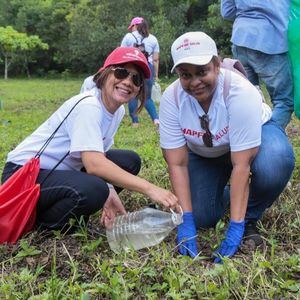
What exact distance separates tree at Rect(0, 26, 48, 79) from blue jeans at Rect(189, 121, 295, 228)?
22.2m

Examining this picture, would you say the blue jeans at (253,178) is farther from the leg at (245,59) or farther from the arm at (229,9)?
the arm at (229,9)

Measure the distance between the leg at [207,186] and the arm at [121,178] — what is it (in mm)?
496

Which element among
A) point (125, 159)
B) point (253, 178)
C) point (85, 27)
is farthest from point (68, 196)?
point (85, 27)

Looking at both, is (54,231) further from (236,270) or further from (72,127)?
(236,270)

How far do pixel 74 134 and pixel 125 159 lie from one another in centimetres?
66

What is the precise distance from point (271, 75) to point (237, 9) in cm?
58

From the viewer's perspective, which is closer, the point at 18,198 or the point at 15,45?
the point at 18,198

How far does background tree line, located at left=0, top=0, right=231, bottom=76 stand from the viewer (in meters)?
19.2

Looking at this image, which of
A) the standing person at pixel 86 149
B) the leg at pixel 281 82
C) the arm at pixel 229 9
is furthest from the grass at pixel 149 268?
the arm at pixel 229 9

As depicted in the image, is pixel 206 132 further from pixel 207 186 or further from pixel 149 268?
pixel 149 268

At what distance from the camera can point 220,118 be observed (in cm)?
238

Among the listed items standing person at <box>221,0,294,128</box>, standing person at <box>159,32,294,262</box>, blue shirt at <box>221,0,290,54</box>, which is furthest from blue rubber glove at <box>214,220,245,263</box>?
blue shirt at <box>221,0,290,54</box>

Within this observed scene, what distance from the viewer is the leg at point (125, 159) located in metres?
2.93

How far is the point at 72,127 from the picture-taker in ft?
7.93
